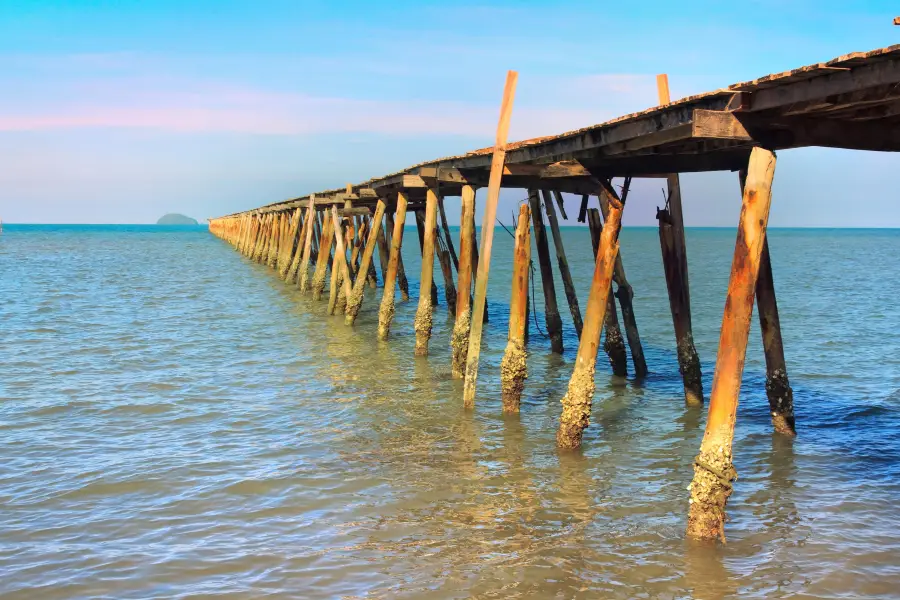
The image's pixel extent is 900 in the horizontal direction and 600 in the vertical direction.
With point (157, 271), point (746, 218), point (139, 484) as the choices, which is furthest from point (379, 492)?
point (157, 271)

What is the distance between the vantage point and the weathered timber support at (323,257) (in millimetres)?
20469

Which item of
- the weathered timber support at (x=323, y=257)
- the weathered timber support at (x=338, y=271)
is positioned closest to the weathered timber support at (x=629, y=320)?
the weathered timber support at (x=338, y=271)

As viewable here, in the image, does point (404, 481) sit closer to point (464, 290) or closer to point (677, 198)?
point (464, 290)

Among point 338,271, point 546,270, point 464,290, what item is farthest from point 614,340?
point 338,271

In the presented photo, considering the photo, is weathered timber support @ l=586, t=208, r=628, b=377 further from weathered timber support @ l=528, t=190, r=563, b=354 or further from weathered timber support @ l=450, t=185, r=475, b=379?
weathered timber support @ l=450, t=185, r=475, b=379

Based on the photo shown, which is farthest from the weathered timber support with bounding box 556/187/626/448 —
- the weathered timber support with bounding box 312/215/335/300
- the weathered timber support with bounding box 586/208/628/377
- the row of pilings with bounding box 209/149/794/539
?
the weathered timber support with bounding box 312/215/335/300

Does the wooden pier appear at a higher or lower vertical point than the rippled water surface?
higher

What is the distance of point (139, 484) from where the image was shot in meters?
6.59

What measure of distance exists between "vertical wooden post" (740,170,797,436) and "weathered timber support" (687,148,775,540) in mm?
2410

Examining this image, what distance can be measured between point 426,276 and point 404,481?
5.84 metres

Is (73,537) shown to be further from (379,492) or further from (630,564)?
(630,564)

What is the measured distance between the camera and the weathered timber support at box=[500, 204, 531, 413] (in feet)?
28.7

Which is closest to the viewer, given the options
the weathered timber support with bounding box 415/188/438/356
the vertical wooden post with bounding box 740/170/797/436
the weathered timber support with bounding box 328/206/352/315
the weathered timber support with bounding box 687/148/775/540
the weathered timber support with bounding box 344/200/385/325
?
the weathered timber support with bounding box 687/148/775/540

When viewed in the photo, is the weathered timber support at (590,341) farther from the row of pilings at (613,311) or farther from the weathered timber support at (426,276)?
the weathered timber support at (426,276)
